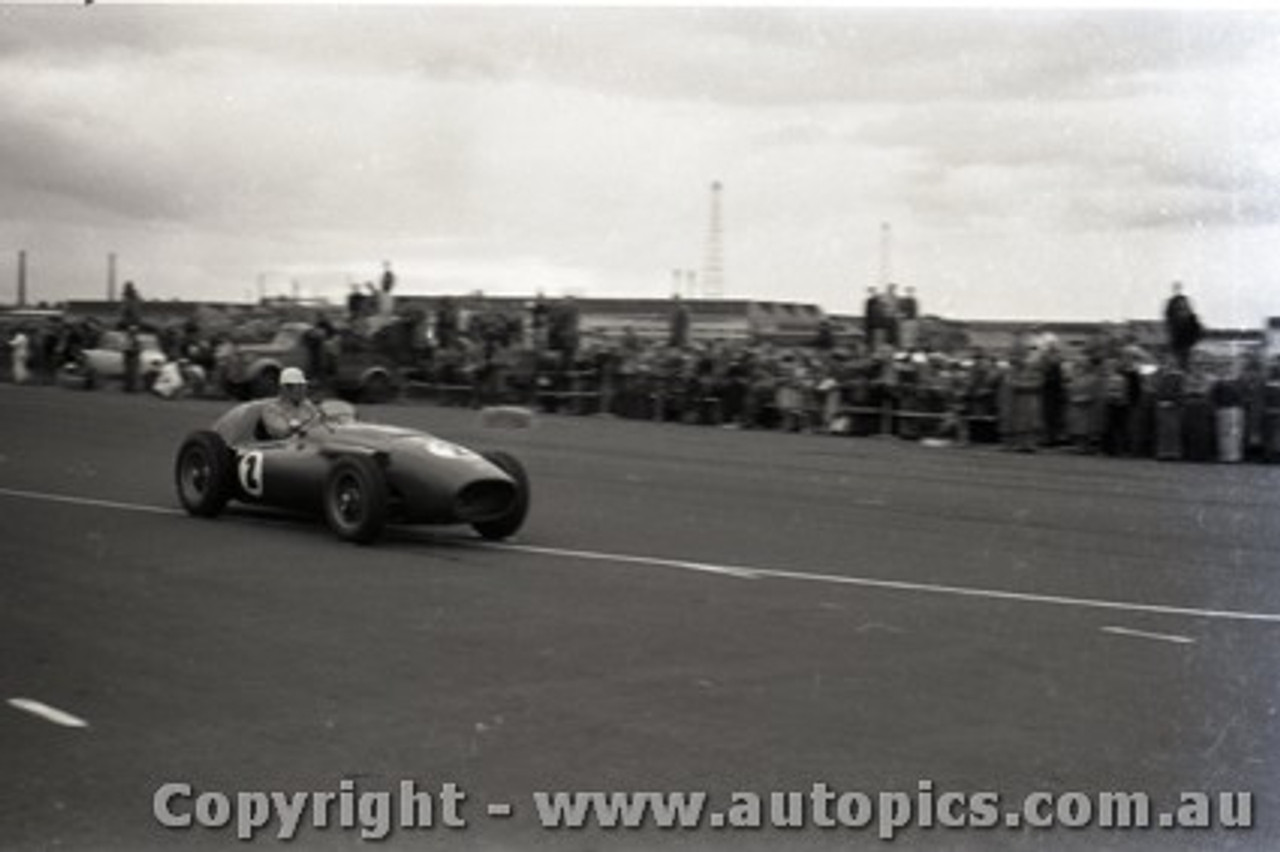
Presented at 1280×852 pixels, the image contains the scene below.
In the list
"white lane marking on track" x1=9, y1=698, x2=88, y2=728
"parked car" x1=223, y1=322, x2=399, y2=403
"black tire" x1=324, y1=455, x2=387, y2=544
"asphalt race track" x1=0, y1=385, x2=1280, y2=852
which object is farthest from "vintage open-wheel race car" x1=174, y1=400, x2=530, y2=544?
"parked car" x1=223, y1=322, x2=399, y2=403

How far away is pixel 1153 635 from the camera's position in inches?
333

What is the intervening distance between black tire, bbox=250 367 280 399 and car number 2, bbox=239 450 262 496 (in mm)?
16437

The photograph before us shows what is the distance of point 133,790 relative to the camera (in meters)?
5.30

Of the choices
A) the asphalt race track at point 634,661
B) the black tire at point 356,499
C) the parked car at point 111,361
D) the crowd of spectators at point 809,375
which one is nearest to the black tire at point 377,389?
the crowd of spectators at point 809,375

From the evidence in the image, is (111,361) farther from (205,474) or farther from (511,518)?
(511,518)

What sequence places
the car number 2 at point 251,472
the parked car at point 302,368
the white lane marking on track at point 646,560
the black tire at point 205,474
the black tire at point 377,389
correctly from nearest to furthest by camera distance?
the white lane marking on track at point 646,560 < the car number 2 at point 251,472 < the black tire at point 205,474 < the parked car at point 302,368 < the black tire at point 377,389

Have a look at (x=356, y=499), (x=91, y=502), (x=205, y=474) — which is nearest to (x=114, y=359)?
(x=91, y=502)

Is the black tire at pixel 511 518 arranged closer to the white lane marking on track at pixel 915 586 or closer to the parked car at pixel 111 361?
the white lane marking on track at pixel 915 586

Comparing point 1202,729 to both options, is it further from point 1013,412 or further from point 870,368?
point 870,368

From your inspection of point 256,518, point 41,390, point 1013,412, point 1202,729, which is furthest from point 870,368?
point 1202,729

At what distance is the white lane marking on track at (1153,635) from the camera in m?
8.33

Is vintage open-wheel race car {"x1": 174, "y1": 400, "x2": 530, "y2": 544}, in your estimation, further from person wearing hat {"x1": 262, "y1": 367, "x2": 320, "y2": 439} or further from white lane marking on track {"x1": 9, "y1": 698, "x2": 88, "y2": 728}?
white lane marking on track {"x1": 9, "y1": 698, "x2": 88, "y2": 728}

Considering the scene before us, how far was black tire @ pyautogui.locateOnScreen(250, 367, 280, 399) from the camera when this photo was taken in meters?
28.2

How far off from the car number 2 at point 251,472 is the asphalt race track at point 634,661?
1.03 feet
